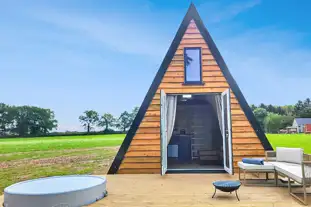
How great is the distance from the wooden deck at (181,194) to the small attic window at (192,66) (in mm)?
2441

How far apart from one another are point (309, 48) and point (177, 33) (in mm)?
17837

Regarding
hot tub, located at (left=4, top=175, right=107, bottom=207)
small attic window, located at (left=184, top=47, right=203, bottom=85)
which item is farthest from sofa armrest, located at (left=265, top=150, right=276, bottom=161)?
hot tub, located at (left=4, top=175, right=107, bottom=207)

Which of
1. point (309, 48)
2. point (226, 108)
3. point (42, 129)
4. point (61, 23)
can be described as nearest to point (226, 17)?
point (309, 48)

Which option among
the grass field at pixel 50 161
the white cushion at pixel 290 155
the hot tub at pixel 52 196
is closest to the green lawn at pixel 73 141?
the grass field at pixel 50 161

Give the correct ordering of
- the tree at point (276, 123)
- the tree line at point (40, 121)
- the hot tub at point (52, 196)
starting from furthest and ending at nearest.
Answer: the tree at point (276, 123) < the tree line at point (40, 121) < the hot tub at point (52, 196)

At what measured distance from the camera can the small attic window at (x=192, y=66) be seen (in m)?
6.59

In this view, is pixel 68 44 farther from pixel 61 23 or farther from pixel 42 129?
pixel 42 129

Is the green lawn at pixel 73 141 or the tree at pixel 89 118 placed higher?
the tree at pixel 89 118

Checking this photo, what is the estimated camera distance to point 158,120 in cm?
657

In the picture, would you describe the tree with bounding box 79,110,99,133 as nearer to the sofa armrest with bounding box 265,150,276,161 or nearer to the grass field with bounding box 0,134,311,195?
the grass field with bounding box 0,134,311,195

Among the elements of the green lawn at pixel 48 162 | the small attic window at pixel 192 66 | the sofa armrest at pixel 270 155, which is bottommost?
the green lawn at pixel 48 162

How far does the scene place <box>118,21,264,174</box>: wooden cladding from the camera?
6.38 m

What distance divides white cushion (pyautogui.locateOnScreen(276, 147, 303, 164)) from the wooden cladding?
1084 mm

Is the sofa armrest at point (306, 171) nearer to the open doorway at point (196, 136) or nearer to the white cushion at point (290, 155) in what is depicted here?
the white cushion at point (290, 155)
